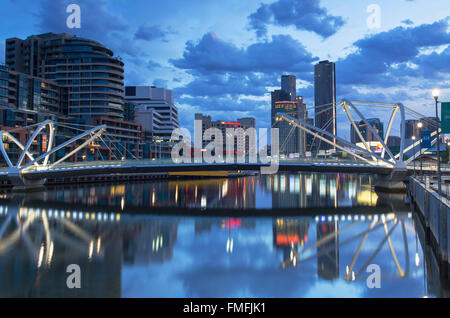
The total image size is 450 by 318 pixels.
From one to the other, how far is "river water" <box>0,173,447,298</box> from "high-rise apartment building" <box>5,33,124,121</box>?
6288 cm

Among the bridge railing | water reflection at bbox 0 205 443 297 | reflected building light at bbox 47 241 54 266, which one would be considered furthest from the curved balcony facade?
reflected building light at bbox 47 241 54 266

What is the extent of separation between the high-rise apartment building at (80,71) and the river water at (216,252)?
6288 cm

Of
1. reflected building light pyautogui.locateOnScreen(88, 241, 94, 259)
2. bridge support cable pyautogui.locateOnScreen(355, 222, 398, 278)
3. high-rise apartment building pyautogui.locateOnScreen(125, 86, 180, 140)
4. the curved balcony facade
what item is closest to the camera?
bridge support cable pyautogui.locateOnScreen(355, 222, 398, 278)

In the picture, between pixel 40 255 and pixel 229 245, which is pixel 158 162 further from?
pixel 40 255

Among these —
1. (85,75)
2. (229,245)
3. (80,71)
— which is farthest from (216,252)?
(80,71)

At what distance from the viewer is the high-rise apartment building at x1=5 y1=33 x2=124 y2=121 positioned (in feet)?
317

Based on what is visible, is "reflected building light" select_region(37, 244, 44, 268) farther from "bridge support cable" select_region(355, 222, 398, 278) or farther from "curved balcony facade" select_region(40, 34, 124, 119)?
"curved balcony facade" select_region(40, 34, 124, 119)

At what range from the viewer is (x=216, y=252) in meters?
21.0

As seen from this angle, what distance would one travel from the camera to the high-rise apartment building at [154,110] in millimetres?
128500

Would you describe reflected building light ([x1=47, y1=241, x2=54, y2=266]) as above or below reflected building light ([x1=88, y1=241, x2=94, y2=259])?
above

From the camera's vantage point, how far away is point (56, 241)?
75.2ft

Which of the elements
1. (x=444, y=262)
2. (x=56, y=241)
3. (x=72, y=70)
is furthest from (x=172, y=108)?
(x=444, y=262)
